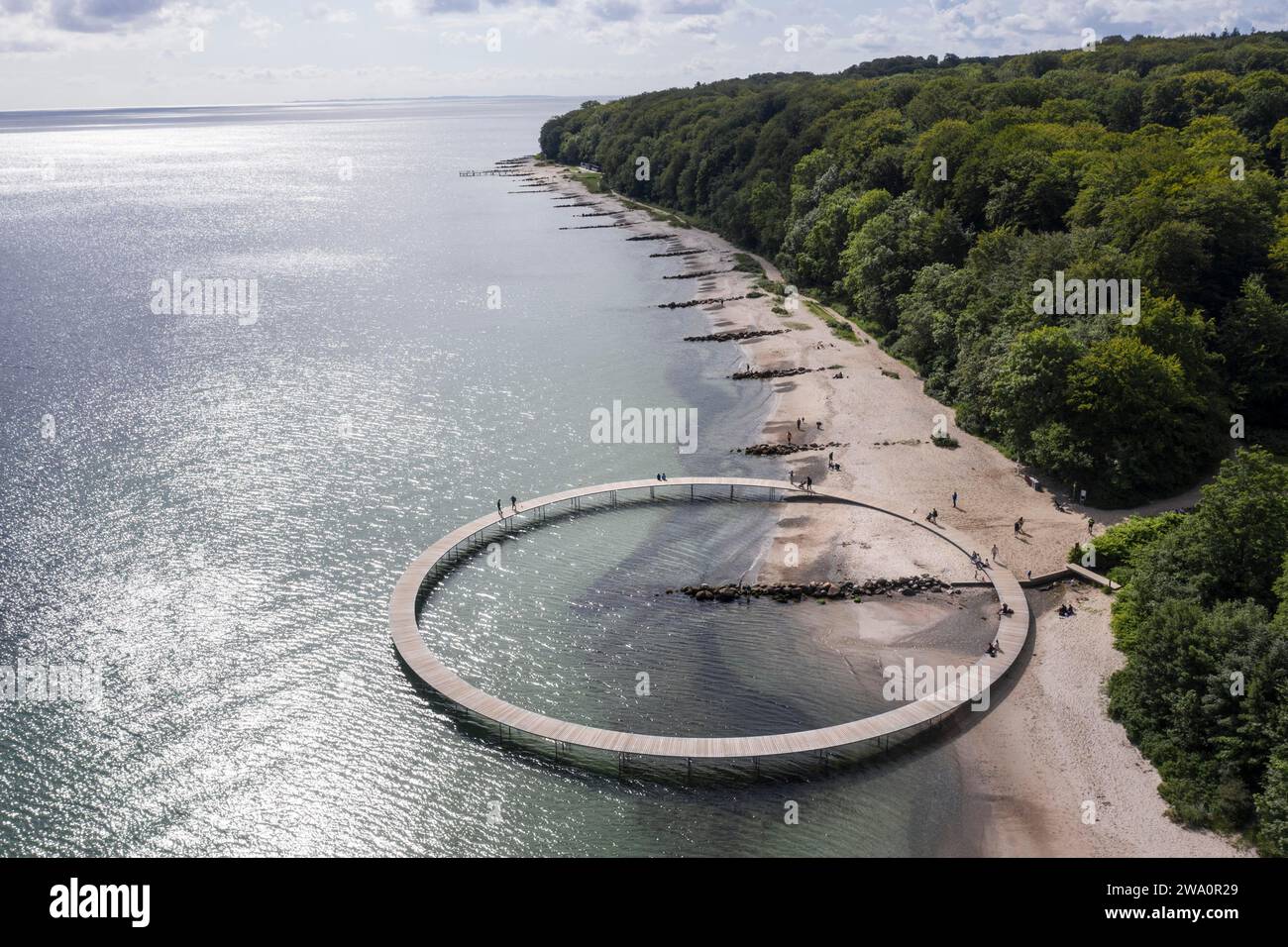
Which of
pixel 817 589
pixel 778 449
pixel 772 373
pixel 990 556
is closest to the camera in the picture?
pixel 817 589

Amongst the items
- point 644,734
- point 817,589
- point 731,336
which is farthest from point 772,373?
point 644,734

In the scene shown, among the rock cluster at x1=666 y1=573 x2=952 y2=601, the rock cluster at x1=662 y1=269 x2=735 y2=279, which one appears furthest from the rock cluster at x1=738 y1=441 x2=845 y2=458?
the rock cluster at x1=662 y1=269 x2=735 y2=279

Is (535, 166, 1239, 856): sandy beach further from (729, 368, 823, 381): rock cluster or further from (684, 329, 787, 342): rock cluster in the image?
(684, 329, 787, 342): rock cluster

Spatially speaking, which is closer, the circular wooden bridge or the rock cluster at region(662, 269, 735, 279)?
the circular wooden bridge

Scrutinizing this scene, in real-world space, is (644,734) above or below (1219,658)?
below

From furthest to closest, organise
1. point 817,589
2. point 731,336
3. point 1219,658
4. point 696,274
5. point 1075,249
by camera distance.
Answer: point 696,274 → point 731,336 → point 1075,249 → point 817,589 → point 1219,658

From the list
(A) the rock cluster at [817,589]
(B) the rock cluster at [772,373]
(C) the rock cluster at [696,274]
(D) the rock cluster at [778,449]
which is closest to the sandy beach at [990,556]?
(D) the rock cluster at [778,449]

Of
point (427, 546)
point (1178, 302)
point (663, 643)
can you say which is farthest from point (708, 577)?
point (1178, 302)

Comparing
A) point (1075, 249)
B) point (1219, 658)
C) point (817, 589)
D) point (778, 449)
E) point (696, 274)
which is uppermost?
point (696, 274)

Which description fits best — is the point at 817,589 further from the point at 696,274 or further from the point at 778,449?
the point at 696,274
